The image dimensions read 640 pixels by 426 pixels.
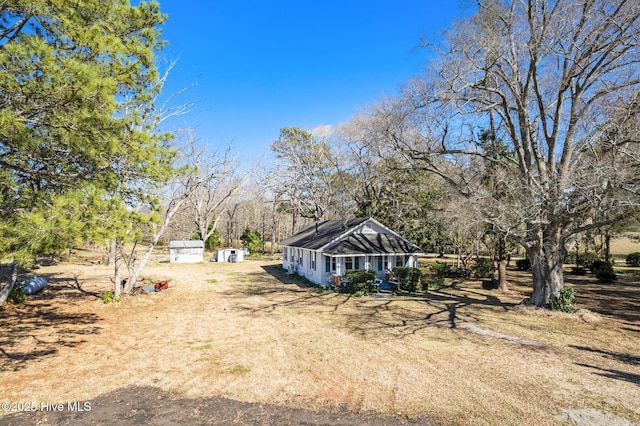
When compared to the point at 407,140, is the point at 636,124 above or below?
below

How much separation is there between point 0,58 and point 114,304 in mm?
13180

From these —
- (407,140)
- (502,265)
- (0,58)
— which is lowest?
(502,265)

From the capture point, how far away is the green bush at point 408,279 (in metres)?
20.6

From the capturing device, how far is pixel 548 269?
14.8m

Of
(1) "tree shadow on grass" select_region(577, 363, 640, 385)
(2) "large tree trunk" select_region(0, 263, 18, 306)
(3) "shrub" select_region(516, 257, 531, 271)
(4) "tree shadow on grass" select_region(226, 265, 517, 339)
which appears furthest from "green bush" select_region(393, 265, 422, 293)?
(2) "large tree trunk" select_region(0, 263, 18, 306)

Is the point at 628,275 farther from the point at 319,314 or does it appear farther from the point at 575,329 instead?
the point at 319,314

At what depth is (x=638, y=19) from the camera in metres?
11.8

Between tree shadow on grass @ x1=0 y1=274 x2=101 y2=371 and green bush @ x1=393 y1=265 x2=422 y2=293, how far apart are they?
52.1 ft

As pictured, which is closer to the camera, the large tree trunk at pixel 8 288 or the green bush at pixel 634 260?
the large tree trunk at pixel 8 288

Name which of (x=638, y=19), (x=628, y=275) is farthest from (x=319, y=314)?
(x=628, y=275)

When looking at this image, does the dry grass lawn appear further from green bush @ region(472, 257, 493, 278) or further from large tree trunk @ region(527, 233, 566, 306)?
green bush @ region(472, 257, 493, 278)

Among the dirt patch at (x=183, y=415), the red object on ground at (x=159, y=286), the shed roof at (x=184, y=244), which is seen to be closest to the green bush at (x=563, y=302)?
the dirt patch at (x=183, y=415)

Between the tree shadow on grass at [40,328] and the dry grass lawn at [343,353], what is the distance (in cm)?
7

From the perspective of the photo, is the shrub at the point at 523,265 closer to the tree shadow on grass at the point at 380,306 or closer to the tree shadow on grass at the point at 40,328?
the tree shadow on grass at the point at 380,306
